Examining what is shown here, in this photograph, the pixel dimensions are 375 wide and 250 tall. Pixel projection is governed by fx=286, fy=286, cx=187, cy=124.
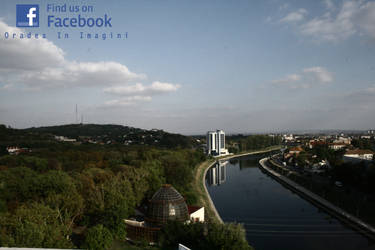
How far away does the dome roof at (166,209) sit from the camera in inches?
549

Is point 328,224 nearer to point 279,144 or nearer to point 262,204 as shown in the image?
point 262,204

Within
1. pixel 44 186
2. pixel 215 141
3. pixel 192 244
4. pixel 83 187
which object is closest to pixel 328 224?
pixel 192 244

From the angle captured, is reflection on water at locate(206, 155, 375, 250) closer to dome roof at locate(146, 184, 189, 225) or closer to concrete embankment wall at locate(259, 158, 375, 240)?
concrete embankment wall at locate(259, 158, 375, 240)

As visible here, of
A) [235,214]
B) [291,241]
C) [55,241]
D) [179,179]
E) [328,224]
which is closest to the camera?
[55,241]

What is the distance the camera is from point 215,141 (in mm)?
83625

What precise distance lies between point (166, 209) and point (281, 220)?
9712 millimetres

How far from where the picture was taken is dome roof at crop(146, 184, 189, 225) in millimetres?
13938

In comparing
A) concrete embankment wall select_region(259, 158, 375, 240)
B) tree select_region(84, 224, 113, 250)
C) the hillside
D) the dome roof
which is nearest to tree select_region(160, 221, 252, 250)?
the dome roof

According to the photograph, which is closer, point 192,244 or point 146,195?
point 192,244

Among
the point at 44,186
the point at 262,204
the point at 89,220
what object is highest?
the point at 44,186

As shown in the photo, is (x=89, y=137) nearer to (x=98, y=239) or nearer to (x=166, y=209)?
(x=166, y=209)

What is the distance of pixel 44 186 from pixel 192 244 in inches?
405

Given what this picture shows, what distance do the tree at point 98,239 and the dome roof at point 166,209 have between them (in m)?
3.21

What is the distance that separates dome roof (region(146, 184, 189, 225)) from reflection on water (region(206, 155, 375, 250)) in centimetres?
468
